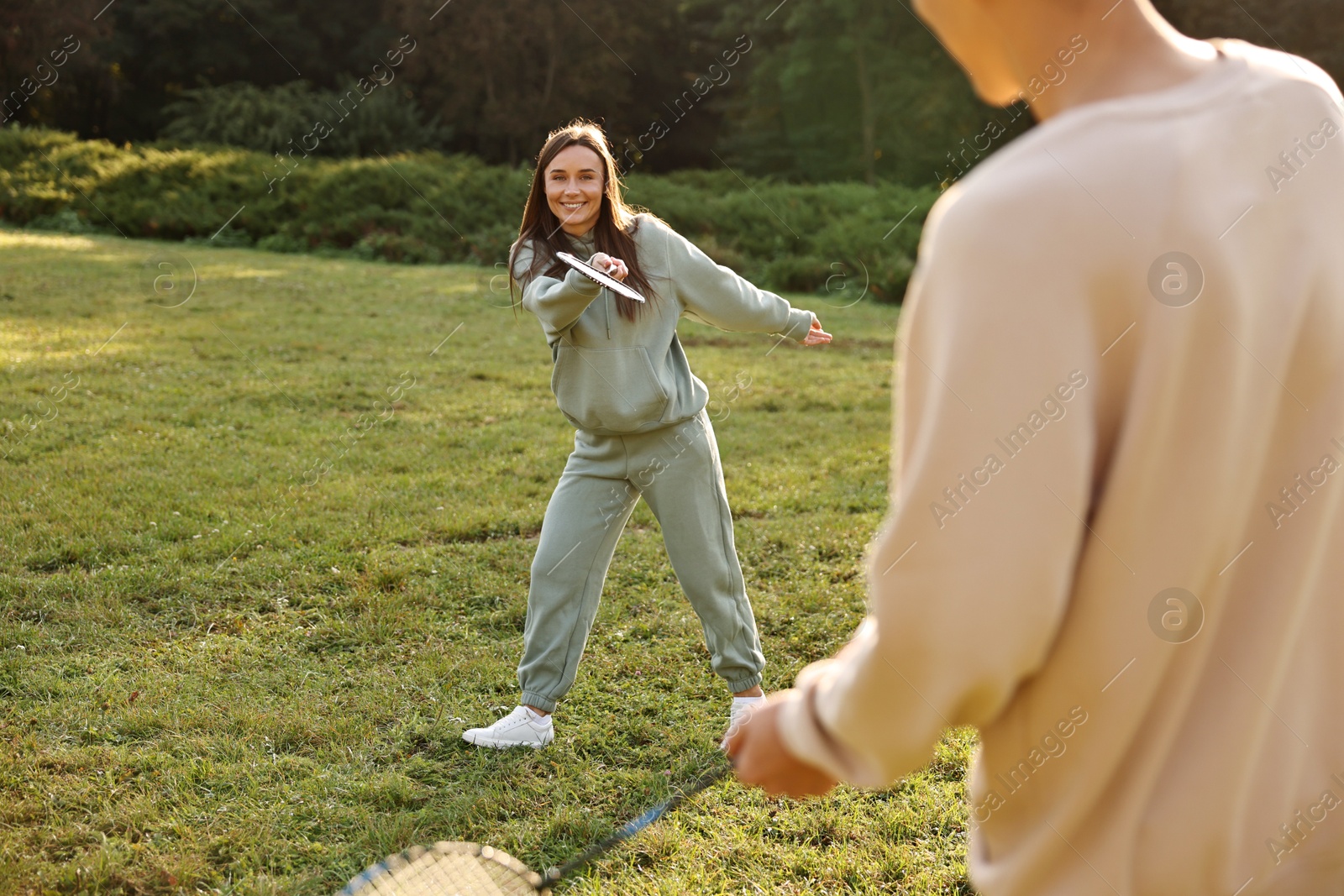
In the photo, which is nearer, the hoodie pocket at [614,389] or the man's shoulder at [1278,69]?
the man's shoulder at [1278,69]

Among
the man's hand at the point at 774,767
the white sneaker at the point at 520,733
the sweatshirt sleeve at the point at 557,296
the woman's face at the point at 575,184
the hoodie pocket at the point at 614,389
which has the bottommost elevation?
the white sneaker at the point at 520,733

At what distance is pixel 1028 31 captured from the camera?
101 centimetres

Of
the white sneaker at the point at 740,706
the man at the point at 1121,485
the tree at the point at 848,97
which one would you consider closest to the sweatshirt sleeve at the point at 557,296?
the white sneaker at the point at 740,706

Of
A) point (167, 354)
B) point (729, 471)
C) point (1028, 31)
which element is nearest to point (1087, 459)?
point (1028, 31)

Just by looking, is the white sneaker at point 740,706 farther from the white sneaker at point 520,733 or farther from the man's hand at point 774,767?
the man's hand at point 774,767

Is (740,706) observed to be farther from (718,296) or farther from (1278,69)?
(1278,69)

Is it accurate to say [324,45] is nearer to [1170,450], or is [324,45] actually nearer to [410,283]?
[410,283]

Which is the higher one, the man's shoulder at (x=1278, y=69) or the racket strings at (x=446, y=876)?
the man's shoulder at (x=1278, y=69)

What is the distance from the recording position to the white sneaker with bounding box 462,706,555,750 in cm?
403

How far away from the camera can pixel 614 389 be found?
3.74m

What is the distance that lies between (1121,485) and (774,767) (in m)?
0.45

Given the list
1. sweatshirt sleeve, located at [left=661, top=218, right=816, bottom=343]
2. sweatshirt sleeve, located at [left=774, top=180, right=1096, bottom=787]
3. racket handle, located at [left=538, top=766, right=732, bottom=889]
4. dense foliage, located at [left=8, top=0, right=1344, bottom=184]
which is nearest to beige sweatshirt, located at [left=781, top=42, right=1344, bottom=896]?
sweatshirt sleeve, located at [left=774, top=180, right=1096, bottom=787]

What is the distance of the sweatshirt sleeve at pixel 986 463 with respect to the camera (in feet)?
2.93

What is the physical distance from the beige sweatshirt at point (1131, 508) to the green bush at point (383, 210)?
671 inches
